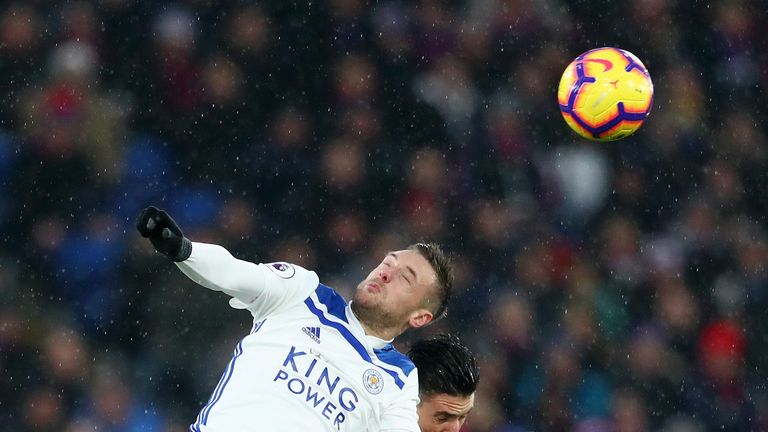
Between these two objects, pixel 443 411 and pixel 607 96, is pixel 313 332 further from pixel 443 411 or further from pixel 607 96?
pixel 607 96

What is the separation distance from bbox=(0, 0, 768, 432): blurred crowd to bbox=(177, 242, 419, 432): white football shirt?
2.36 m

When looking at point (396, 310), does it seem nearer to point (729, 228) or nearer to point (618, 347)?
point (618, 347)

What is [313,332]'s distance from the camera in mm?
3592

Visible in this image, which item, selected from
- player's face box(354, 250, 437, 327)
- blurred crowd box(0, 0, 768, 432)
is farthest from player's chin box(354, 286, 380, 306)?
blurred crowd box(0, 0, 768, 432)

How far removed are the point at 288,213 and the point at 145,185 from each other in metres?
0.81

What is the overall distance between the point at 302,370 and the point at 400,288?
51cm

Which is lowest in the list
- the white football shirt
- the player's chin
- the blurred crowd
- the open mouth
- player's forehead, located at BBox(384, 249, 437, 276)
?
the white football shirt

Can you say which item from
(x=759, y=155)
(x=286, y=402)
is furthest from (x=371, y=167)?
(x=286, y=402)

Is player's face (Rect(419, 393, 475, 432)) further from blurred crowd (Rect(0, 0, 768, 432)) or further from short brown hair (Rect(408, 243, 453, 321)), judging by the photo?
blurred crowd (Rect(0, 0, 768, 432))

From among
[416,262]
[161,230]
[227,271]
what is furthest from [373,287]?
[161,230]

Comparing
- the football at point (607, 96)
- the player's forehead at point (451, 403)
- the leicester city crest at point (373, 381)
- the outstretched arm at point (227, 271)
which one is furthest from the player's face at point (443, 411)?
the football at point (607, 96)

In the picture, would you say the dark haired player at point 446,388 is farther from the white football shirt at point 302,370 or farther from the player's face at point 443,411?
the white football shirt at point 302,370

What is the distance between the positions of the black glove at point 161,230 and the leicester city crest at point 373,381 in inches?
32.2

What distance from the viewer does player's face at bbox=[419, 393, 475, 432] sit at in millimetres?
3766
